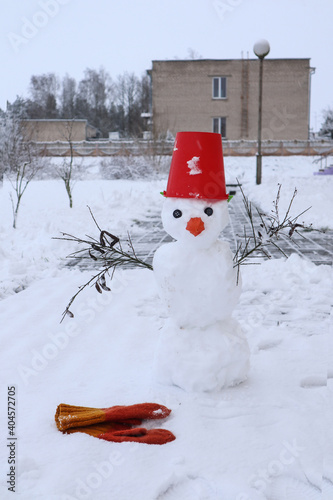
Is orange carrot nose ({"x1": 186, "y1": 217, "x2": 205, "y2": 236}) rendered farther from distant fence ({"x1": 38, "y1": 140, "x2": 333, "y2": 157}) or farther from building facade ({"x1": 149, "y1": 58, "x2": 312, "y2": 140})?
building facade ({"x1": 149, "y1": 58, "x2": 312, "y2": 140})

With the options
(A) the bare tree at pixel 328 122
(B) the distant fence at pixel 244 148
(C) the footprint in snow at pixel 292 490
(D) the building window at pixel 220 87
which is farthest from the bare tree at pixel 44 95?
(C) the footprint in snow at pixel 292 490

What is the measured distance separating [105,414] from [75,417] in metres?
0.16

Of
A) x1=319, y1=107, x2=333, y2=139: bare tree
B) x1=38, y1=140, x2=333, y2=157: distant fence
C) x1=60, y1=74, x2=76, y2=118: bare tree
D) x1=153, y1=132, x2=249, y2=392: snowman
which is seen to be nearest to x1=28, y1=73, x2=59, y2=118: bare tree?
x1=60, y1=74, x2=76, y2=118: bare tree

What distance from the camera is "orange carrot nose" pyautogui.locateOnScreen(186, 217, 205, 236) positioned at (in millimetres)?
2643

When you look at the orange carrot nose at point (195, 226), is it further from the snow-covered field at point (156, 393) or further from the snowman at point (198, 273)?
the snow-covered field at point (156, 393)

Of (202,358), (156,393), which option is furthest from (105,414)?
(202,358)

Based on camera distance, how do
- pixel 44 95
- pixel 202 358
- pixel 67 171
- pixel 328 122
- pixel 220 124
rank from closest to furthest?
pixel 202 358 → pixel 67 171 → pixel 220 124 → pixel 328 122 → pixel 44 95

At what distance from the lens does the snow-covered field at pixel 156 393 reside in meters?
2.12

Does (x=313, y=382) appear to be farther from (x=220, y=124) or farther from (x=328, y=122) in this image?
(x=328, y=122)

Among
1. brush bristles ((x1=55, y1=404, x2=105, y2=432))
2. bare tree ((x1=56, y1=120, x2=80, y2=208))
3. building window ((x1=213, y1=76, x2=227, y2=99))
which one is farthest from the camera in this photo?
building window ((x1=213, y1=76, x2=227, y2=99))

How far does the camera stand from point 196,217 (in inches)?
106

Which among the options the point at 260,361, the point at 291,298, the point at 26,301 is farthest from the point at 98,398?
the point at 291,298

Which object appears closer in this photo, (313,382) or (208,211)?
(208,211)

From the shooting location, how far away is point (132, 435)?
2.45m
